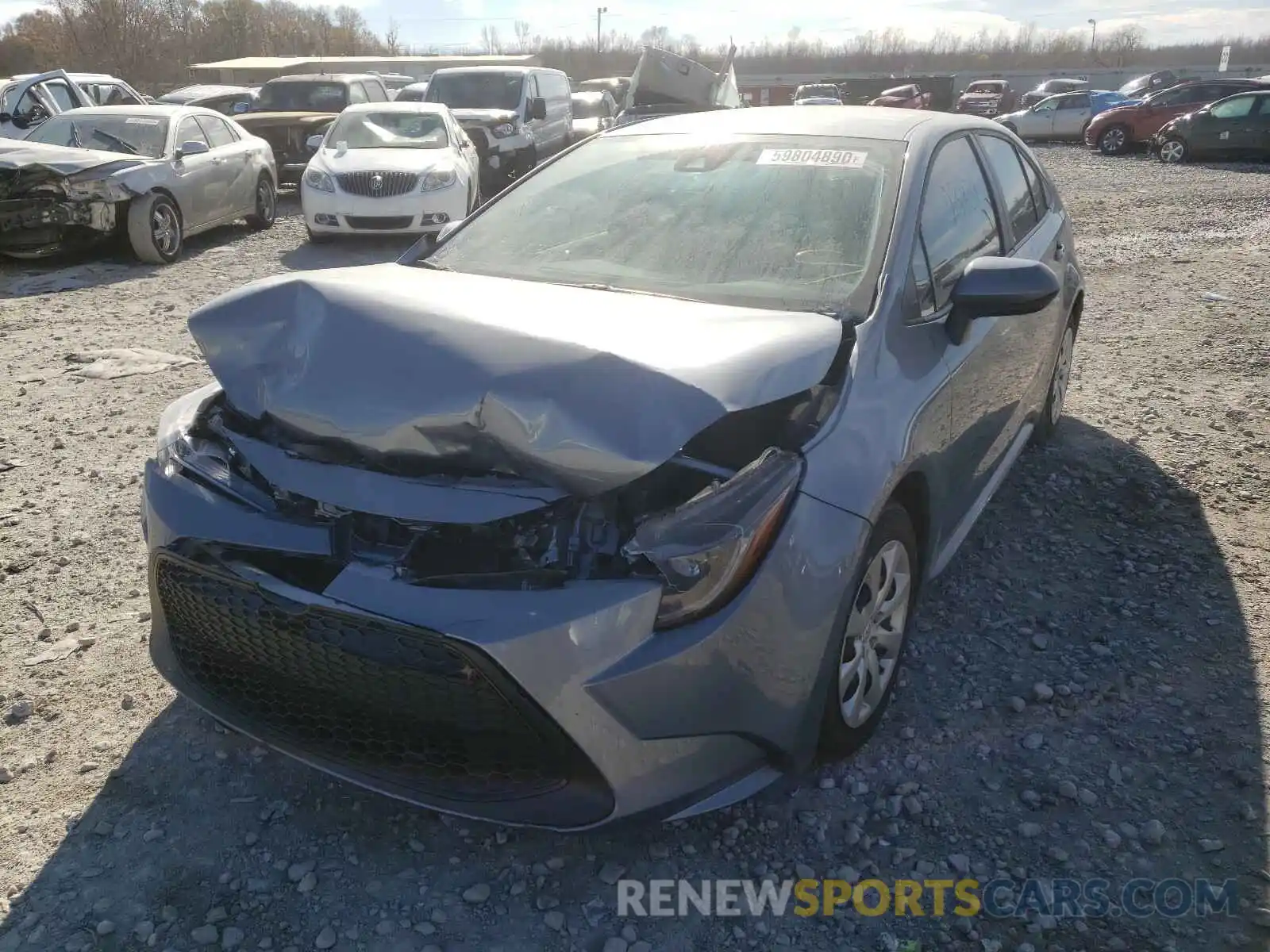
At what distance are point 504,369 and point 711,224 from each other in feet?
3.97

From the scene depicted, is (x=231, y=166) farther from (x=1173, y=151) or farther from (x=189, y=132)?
(x=1173, y=151)

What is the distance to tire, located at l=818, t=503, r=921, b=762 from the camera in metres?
2.39

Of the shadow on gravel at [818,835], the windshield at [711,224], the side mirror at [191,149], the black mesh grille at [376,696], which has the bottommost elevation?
the shadow on gravel at [818,835]

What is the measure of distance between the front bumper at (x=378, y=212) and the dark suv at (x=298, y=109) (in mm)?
3229

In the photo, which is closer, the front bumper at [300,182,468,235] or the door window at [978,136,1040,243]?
the door window at [978,136,1040,243]

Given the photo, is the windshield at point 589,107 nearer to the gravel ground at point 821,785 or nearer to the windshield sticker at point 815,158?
the gravel ground at point 821,785

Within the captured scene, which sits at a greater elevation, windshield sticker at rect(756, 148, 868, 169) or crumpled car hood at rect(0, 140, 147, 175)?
windshield sticker at rect(756, 148, 868, 169)

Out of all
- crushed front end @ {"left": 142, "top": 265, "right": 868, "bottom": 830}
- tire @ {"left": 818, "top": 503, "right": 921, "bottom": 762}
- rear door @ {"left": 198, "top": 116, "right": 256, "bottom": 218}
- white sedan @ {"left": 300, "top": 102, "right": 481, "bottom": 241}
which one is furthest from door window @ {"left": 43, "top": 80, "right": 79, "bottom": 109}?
tire @ {"left": 818, "top": 503, "right": 921, "bottom": 762}

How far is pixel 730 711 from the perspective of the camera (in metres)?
2.08

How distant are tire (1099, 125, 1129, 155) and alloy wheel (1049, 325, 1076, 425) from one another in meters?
20.0

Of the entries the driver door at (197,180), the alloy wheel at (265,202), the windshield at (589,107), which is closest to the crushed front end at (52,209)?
the driver door at (197,180)

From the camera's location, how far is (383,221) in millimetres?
9680

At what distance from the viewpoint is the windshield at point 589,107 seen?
64.0 feet

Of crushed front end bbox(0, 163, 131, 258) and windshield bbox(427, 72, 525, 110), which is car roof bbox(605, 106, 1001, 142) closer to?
crushed front end bbox(0, 163, 131, 258)
